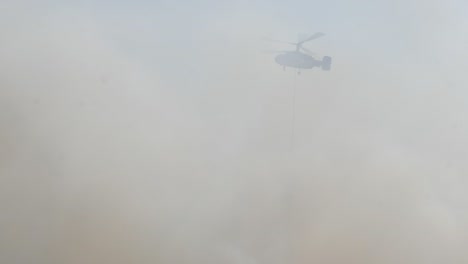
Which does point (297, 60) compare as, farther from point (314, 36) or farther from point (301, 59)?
point (314, 36)

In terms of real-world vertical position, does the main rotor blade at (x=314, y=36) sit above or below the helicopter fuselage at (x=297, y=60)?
above

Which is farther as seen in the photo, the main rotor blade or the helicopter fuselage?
the helicopter fuselage

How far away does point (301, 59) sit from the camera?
29.4 feet

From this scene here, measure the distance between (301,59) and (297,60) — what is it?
0.06m

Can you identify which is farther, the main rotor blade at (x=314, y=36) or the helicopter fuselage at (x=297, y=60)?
the helicopter fuselage at (x=297, y=60)

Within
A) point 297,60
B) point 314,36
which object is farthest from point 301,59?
point 314,36

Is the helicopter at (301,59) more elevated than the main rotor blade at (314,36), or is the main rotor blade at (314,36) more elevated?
the main rotor blade at (314,36)

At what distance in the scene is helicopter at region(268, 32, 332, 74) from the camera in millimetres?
8922

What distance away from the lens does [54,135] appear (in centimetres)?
821

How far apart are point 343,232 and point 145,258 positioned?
2.69m

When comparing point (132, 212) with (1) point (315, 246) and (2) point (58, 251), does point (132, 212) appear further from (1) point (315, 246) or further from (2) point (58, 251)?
(1) point (315, 246)

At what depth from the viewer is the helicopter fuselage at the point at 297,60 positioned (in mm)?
8953

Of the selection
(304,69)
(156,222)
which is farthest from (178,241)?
(304,69)

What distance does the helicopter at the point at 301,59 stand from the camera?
29.3ft
